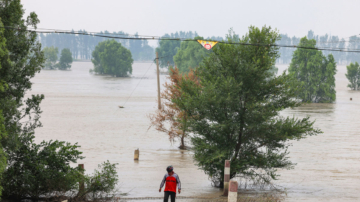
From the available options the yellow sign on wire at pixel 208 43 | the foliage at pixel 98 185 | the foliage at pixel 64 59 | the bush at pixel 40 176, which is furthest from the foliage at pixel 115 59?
the bush at pixel 40 176

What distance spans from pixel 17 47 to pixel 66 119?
1400 inches

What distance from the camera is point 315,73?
254ft

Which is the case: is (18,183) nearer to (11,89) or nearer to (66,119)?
(11,89)

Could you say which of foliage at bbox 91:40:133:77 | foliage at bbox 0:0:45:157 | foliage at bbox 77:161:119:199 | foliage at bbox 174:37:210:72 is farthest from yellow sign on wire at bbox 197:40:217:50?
foliage at bbox 91:40:133:77

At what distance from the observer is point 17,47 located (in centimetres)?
1079

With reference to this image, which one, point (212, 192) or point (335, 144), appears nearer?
→ point (212, 192)

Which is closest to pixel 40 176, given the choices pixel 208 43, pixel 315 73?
pixel 208 43

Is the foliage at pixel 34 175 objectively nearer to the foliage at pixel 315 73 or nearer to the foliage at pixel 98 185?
the foliage at pixel 98 185

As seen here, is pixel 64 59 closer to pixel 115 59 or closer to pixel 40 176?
pixel 115 59

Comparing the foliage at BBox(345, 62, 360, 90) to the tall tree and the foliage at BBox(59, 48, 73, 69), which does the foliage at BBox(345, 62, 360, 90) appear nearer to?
the tall tree

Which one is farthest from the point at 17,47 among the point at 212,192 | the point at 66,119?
the point at 66,119

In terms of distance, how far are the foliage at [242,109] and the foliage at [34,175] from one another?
4.41 m

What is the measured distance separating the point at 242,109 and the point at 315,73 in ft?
221

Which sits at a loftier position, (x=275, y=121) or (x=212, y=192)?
(x=275, y=121)
